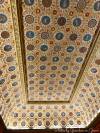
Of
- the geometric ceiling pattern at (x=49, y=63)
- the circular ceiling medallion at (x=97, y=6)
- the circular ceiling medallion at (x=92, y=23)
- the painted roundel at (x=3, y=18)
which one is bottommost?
the geometric ceiling pattern at (x=49, y=63)

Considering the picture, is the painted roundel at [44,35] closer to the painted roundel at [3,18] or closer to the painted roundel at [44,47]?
the painted roundel at [44,47]

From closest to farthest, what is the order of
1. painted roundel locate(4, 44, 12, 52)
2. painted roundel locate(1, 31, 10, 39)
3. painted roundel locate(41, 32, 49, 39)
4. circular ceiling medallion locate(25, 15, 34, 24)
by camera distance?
circular ceiling medallion locate(25, 15, 34, 24), painted roundel locate(1, 31, 10, 39), painted roundel locate(41, 32, 49, 39), painted roundel locate(4, 44, 12, 52)

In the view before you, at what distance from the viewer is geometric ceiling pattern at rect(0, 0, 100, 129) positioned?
7547mm

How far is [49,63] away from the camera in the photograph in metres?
10.6

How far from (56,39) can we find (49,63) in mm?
1928

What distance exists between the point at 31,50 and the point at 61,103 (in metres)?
7.08

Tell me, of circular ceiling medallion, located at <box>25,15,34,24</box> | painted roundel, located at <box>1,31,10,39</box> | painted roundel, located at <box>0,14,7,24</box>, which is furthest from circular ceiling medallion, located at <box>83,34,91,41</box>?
painted roundel, located at <box>0,14,7,24</box>

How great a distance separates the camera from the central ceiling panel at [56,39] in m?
7.38

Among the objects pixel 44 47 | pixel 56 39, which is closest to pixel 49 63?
pixel 44 47

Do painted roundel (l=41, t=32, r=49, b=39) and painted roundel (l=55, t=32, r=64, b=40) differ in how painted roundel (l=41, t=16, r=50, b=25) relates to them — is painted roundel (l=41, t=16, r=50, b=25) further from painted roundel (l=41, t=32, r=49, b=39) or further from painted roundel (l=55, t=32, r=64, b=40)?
painted roundel (l=55, t=32, r=64, b=40)

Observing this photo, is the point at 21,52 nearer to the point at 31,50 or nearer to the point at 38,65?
the point at 31,50

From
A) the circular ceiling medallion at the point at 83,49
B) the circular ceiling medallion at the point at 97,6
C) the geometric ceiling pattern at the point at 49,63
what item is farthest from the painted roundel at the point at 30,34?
the circular ceiling medallion at the point at 97,6

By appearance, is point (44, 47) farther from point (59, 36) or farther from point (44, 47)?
point (59, 36)

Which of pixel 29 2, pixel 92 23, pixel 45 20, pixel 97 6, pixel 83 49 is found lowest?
pixel 83 49
